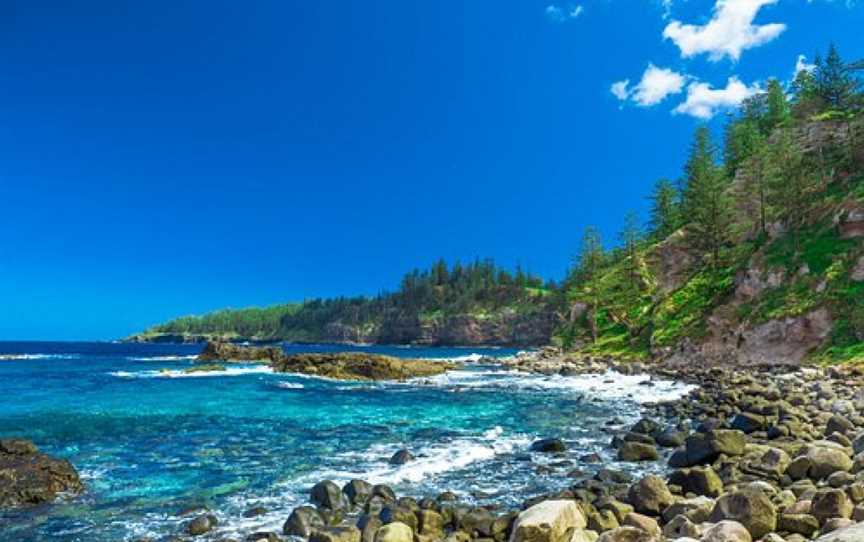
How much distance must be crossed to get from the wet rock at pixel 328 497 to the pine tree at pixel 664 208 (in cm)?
11226

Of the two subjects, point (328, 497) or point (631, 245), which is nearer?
point (328, 497)

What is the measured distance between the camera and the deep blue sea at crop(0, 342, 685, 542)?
15602mm

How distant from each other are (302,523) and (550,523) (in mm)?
6127

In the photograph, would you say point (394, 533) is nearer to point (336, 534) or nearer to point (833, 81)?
point (336, 534)

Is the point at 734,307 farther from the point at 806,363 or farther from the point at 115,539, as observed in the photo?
the point at 115,539

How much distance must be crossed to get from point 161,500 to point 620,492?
13.4 metres

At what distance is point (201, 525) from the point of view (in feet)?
44.2

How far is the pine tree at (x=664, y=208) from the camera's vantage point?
116m

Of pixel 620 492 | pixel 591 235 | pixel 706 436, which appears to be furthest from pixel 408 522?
pixel 591 235

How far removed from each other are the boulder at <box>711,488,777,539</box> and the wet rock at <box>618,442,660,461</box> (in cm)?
895

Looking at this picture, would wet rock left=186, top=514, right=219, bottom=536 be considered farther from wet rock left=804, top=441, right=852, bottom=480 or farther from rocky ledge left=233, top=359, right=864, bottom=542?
wet rock left=804, top=441, right=852, bottom=480

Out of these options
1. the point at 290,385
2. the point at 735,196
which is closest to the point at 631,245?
the point at 735,196

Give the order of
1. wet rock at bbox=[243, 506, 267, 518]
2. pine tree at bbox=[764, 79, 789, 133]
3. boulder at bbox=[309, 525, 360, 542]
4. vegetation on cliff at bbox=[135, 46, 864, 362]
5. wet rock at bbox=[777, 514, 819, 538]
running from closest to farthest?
1. wet rock at bbox=[777, 514, 819, 538]
2. boulder at bbox=[309, 525, 360, 542]
3. wet rock at bbox=[243, 506, 267, 518]
4. vegetation on cliff at bbox=[135, 46, 864, 362]
5. pine tree at bbox=[764, 79, 789, 133]

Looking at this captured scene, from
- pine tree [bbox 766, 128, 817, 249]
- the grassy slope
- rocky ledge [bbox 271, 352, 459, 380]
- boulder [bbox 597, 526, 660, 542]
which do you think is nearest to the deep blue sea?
boulder [bbox 597, 526, 660, 542]
